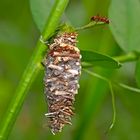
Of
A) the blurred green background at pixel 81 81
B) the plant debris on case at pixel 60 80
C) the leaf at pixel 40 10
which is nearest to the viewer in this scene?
the plant debris on case at pixel 60 80

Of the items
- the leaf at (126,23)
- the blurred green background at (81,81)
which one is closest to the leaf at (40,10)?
the leaf at (126,23)

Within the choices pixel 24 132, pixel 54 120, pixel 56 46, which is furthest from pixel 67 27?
pixel 24 132

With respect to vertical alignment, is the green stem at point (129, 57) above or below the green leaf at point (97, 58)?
below

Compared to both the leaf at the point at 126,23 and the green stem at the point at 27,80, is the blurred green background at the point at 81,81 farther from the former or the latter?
the green stem at the point at 27,80

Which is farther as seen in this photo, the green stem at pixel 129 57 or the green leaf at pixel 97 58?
the green stem at pixel 129 57

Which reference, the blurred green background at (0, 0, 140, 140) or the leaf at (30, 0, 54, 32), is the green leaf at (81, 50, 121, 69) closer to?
the leaf at (30, 0, 54, 32)

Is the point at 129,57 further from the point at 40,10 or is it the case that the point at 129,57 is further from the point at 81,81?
the point at 81,81
